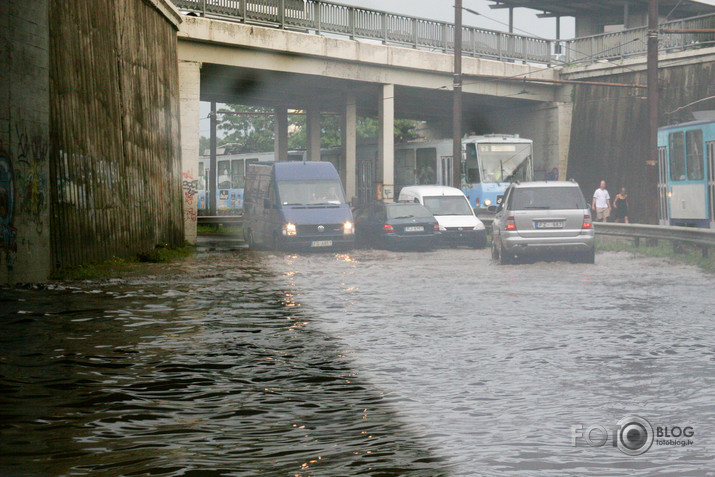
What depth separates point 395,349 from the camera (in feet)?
33.3

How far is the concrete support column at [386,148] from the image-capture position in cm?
4206

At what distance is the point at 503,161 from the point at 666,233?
17.8 m

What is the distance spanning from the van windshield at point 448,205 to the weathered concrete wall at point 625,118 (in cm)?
937

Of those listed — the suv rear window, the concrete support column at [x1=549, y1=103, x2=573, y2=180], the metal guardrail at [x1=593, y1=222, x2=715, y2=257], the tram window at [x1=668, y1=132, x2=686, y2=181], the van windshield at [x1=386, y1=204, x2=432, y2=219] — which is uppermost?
the concrete support column at [x1=549, y1=103, x2=573, y2=180]

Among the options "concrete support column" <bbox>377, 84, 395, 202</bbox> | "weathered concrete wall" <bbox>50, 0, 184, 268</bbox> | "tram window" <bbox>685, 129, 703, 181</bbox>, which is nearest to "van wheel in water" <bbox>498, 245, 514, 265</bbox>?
"tram window" <bbox>685, 129, 703, 181</bbox>

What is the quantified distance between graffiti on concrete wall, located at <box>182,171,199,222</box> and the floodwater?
47.8 feet

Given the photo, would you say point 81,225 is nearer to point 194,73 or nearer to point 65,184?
point 65,184

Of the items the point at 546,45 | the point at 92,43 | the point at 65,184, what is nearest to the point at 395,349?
the point at 65,184

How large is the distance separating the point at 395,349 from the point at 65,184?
8.86 metres

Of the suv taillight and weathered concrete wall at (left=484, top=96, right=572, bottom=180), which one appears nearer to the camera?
the suv taillight

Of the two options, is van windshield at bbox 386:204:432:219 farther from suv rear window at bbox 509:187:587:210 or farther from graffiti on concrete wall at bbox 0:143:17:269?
graffiti on concrete wall at bbox 0:143:17:269

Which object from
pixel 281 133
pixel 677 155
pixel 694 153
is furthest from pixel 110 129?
pixel 281 133

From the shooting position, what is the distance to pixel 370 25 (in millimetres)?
39094

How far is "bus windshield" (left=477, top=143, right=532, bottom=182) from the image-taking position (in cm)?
4062
